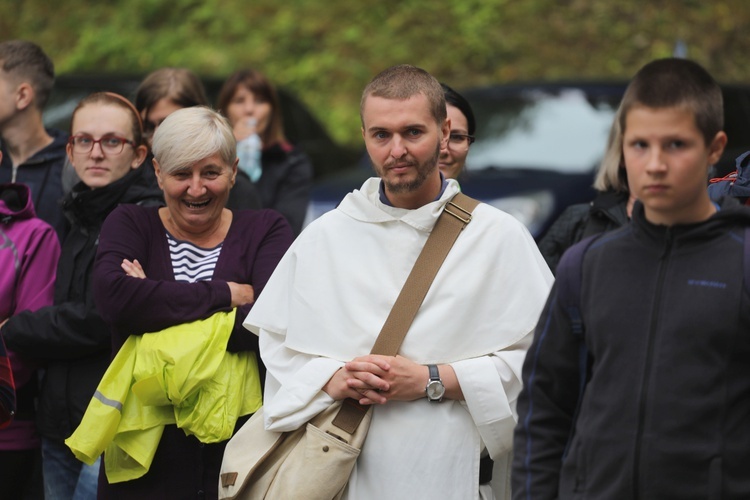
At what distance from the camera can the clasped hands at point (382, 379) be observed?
12.0ft

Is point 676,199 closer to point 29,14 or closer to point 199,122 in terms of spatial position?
point 199,122

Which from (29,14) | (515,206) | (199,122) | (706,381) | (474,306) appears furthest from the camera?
(29,14)

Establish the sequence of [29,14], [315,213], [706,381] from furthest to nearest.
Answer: [29,14] → [315,213] → [706,381]

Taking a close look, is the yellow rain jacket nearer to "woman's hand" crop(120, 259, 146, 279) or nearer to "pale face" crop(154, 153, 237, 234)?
"woman's hand" crop(120, 259, 146, 279)

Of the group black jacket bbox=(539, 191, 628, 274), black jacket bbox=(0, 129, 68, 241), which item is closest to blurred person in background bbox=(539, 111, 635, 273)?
black jacket bbox=(539, 191, 628, 274)

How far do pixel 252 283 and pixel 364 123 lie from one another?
90 centimetres

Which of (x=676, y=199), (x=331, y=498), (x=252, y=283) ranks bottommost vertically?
(x=331, y=498)

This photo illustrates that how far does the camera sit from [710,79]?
3000 millimetres

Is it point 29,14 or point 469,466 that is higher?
point 29,14

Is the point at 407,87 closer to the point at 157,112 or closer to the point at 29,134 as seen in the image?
the point at 157,112

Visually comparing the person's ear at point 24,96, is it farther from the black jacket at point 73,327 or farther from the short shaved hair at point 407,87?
the short shaved hair at point 407,87

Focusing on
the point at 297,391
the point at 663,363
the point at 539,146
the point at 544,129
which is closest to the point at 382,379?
the point at 297,391

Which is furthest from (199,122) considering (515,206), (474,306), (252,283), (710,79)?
(515,206)

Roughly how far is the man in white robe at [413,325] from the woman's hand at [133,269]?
0.74 m
